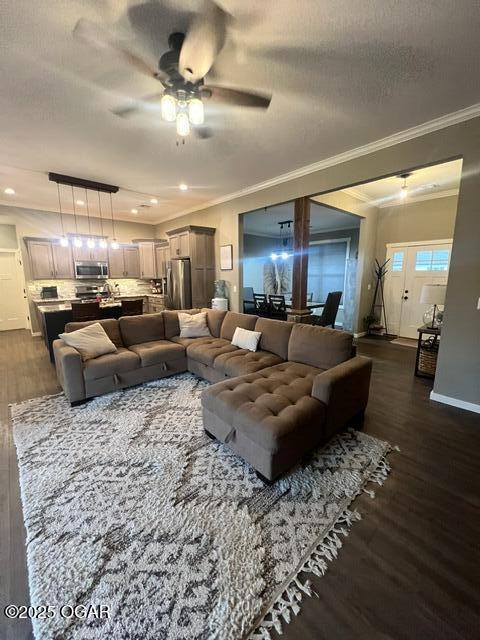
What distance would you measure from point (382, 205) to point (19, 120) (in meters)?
6.23

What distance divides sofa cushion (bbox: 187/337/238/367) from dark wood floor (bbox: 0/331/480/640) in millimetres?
1804

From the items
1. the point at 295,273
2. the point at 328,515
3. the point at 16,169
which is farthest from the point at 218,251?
the point at 328,515

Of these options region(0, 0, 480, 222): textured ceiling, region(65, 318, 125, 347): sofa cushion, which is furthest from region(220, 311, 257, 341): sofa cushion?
region(0, 0, 480, 222): textured ceiling

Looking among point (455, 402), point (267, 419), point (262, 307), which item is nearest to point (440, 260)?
point (455, 402)

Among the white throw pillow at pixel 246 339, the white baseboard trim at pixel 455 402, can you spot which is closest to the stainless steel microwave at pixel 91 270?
the white throw pillow at pixel 246 339

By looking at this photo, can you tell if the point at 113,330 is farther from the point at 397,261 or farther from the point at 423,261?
the point at 423,261

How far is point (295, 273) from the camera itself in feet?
Answer: 13.8

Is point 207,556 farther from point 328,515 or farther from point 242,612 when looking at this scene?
point 328,515

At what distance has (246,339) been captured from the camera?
3.42m

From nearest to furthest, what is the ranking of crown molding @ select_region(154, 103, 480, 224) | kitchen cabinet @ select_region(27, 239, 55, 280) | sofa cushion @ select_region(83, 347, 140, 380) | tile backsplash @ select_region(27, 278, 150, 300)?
crown molding @ select_region(154, 103, 480, 224)
sofa cushion @ select_region(83, 347, 140, 380)
kitchen cabinet @ select_region(27, 239, 55, 280)
tile backsplash @ select_region(27, 278, 150, 300)

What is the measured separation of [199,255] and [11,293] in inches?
196

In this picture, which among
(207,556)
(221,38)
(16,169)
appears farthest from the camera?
(16,169)

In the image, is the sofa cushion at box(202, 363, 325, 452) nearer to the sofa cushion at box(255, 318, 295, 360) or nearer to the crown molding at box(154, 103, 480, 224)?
the sofa cushion at box(255, 318, 295, 360)

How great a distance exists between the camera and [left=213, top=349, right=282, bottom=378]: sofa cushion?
112 inches
